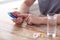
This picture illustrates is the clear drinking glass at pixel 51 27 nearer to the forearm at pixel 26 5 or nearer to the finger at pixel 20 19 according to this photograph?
the finger at pixel 20 19

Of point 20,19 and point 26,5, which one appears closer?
point 20,19

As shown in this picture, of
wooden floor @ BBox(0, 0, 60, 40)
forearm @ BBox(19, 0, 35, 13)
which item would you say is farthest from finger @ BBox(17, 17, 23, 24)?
forearm @ BBox(19, 0, 35, 13)

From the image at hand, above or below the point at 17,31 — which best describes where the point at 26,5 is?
above

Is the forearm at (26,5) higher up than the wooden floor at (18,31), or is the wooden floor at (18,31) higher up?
the forearm at (26,5)

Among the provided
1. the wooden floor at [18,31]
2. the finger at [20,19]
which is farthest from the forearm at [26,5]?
the wooden floor at [18,31]

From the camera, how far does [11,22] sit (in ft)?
4.70

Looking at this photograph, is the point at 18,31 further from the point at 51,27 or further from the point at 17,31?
the point at 51,27

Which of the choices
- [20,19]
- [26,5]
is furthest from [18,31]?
[26,5]

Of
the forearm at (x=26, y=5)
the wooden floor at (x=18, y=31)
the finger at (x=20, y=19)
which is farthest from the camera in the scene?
the forearm at (x=26, y=5)

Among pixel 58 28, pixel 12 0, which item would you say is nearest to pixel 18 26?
pixel 58 28

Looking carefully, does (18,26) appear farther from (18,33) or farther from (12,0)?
(12,0)

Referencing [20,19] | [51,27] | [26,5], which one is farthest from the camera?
[26,5]

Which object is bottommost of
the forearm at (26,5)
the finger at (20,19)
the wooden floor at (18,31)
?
the wooden floor at (18,31)

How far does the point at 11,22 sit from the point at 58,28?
0.47m
